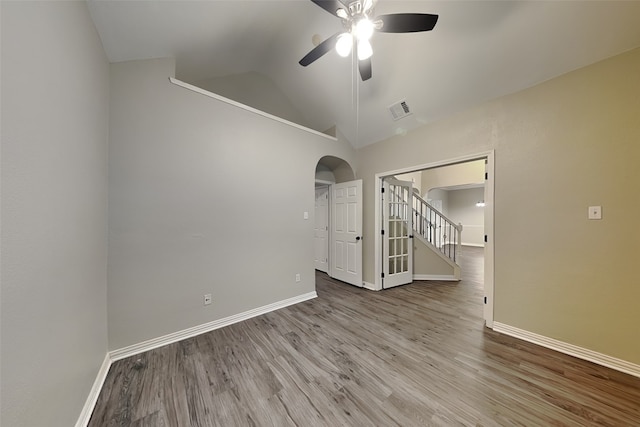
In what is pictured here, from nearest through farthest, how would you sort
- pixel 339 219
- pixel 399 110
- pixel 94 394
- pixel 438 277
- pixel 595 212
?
pixel 94 394, pixel 595 212, pixel 399 110, pixel 339 219, pixel 438 277

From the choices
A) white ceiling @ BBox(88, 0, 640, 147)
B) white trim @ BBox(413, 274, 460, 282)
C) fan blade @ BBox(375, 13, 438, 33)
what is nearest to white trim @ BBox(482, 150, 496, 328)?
white ceiling @ BBox(88, 0, 640, 147)

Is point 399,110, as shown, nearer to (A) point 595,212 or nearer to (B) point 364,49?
(B) point 364,49

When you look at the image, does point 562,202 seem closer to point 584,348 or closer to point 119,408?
point 584,348

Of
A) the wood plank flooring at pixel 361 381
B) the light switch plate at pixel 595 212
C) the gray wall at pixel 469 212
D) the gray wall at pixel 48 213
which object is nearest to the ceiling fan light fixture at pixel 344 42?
the gray wall at pixel 48 213

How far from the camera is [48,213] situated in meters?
1.07

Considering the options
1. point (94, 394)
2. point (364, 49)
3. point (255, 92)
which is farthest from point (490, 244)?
point (255, 92)

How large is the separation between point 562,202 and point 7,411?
3859mm

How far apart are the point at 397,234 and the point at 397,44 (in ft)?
9.87

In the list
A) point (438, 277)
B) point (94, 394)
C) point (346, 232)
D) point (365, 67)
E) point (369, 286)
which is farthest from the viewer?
point (438, 277)

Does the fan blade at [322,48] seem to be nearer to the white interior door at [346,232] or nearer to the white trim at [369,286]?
the white interior door at [346,232]

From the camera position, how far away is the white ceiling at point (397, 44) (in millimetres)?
1790

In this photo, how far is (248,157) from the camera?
9.24 ft

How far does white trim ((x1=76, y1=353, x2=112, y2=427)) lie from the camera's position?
133cm

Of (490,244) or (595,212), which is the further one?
(490,244)
